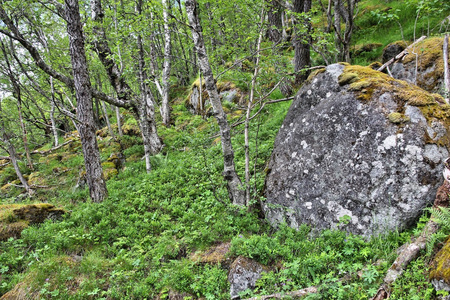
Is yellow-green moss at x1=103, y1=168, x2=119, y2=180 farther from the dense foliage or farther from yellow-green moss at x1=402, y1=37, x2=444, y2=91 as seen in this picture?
yellow-green moss at x1=402, y1=37, x2=444, y2=91

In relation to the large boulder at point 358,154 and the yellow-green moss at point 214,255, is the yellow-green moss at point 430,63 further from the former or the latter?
the yellow-green moss at point 214,255

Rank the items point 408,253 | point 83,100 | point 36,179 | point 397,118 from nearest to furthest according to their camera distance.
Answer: point 408,253 → point 397,118 → point 83,100 → point 36,179

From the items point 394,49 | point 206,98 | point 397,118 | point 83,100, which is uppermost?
point 394,49

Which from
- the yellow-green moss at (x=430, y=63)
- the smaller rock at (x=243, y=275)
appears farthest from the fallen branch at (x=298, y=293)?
the yellow-green moss at (x=430, y=63)

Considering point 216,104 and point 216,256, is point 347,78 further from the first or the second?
point 216,256

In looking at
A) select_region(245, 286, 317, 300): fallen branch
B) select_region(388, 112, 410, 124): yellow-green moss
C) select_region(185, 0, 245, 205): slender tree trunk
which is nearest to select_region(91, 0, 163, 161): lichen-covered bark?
select_region(185, 0, 245, 205): slender tree trunk

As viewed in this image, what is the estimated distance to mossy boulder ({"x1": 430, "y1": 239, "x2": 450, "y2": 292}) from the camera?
2.41 meters

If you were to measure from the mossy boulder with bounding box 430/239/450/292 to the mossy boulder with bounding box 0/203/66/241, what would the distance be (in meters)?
8.12

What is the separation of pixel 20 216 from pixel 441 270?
8539 mm

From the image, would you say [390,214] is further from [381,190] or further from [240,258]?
[240,258]

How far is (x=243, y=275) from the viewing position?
146 inches

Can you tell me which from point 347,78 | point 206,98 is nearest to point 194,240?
point 347,78

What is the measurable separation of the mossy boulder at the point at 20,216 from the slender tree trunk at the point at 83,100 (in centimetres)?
110

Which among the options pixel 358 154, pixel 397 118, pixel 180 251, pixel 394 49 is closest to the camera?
pixel 397 118
